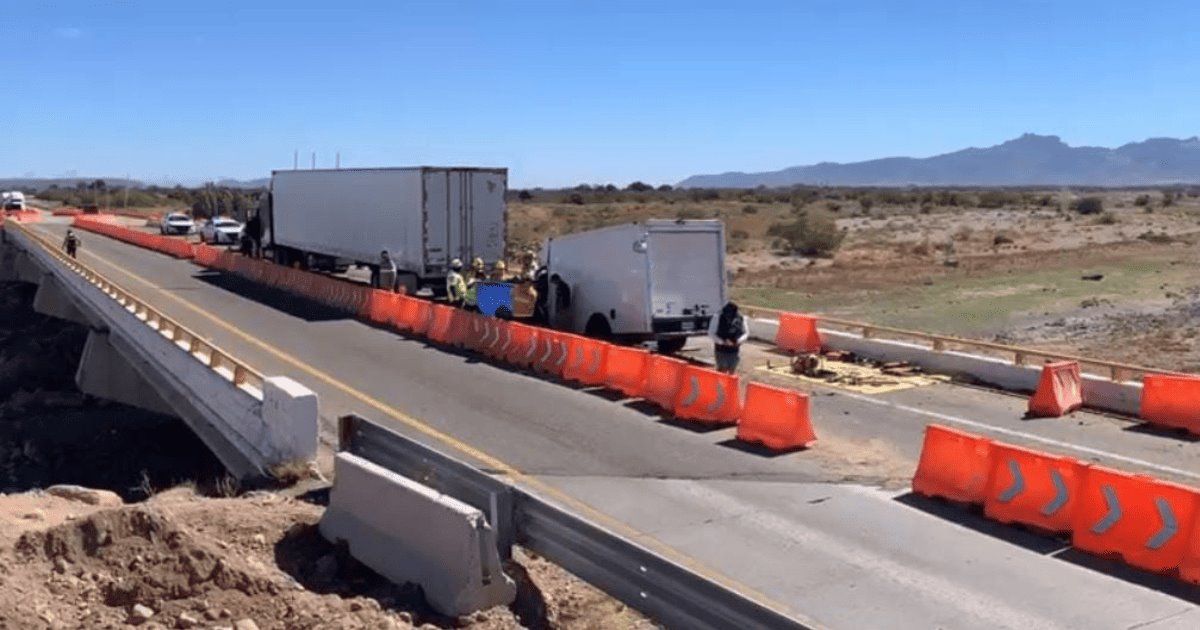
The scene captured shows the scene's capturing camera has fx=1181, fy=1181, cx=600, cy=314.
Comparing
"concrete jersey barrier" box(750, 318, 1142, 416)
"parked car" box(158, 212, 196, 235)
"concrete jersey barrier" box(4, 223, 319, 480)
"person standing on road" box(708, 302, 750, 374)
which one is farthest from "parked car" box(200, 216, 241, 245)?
"person standing on road" box(708, 302, 750, 374)

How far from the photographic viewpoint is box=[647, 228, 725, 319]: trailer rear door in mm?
21062

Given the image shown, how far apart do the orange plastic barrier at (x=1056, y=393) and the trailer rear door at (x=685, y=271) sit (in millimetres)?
6203

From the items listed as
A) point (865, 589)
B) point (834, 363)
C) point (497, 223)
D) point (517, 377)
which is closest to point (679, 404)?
point (517, 377)

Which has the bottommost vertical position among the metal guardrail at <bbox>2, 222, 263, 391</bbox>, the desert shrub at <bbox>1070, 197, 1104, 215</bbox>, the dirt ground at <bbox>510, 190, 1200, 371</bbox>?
the dirt ground at <bbox>510, 190, 1200, 371</bbox>

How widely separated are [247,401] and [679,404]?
5.82m

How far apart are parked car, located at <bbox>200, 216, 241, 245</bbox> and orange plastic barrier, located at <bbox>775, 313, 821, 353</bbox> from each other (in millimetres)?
43728

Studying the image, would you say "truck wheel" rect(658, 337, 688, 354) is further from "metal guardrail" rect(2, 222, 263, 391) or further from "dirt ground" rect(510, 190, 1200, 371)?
"dirt ground" rect(510, 190, 1200, 371)

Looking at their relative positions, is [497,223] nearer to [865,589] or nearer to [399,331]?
[399,331]

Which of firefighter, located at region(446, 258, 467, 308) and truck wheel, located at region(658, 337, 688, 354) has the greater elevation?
firefighter, located at region(446, 258, 467, 308)

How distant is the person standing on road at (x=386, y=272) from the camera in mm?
31250

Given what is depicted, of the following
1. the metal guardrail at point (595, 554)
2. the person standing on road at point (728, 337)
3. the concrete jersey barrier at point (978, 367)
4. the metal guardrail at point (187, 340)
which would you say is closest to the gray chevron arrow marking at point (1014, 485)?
the metal guardrail at point (595, 554)

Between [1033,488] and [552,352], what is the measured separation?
1034 cm

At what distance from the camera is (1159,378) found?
1612 centimetres

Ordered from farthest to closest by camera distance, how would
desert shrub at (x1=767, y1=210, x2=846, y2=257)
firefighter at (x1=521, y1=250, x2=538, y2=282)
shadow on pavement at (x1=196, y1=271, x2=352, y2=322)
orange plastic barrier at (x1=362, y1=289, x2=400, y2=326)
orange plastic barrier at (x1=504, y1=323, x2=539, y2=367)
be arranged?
1. desert shrub at (x1=767, y1=210, x2=846, y2=257)
2. shadow on pavement at (x1=196, y1=271, x2=352, y2=322)
3. orange plastic barrier at (x1=362, y1=289, x2=400, y2=326)
4. firefighter at (x1=521, y1=250, x2=538, y2=282)
5. orange plastic barrier at (x1=504, y1=323, x2=539, y2=367)
